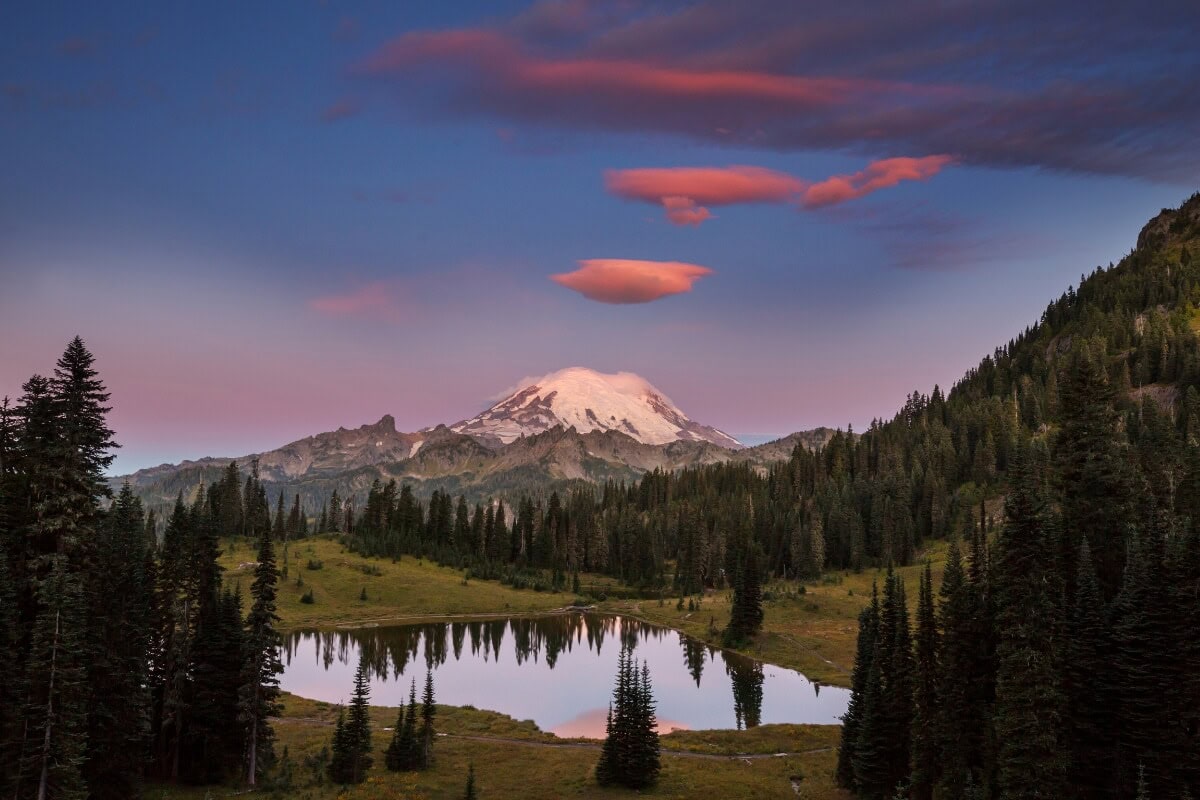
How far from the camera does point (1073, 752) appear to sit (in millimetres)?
36219

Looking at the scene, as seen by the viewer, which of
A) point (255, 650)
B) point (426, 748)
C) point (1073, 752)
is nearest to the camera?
point (1073, 752)

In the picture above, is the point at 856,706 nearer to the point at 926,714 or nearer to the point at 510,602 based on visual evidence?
the point at 926,714

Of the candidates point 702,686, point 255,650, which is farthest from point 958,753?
point 702,686

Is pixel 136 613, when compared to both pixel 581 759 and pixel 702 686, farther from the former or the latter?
pixel 702 686

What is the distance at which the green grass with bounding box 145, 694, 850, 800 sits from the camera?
165 feet

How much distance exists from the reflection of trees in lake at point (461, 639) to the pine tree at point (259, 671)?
155 feet

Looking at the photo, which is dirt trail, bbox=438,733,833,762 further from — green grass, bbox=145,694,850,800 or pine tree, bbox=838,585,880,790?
pine tree, bbox=838,585,880,790

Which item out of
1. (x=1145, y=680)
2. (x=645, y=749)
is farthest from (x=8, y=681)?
(x=1145, y=680)

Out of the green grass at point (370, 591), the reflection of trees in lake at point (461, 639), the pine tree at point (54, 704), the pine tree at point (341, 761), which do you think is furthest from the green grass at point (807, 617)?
the pine tree at point (54, 704)

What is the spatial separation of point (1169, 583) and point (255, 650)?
2126 inches

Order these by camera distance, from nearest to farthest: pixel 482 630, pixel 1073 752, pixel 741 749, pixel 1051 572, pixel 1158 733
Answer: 1. pixel 1158 733
2. pixel 1073 752
3. pixel 1051 572
4. pixel 741 749
5. pixel 482 630

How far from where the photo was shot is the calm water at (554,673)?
81.8m

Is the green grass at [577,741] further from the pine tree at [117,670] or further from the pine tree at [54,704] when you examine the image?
the pine tree at [54,704]

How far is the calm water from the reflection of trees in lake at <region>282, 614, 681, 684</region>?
19 centimetres
